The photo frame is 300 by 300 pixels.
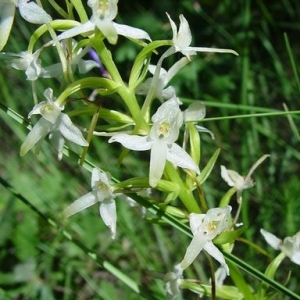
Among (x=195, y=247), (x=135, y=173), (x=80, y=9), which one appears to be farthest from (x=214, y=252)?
(x=135, y=173)

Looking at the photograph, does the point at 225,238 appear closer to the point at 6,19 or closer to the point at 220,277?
the point at 220,277

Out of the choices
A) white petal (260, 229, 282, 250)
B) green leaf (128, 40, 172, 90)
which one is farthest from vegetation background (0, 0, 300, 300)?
green leaf (128, 40, 172, 90)

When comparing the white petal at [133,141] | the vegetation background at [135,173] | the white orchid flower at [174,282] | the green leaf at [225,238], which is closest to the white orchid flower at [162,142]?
the white petal at [133,141]

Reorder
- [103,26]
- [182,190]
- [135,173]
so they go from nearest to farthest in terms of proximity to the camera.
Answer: [103,26] < [182,190] < [135,173]

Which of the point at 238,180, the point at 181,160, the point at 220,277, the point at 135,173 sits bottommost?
the point at 135,173

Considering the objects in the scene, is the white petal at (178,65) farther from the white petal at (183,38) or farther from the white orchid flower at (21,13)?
the white orchid flower at (21,13)

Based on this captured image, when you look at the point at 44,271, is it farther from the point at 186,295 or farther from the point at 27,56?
the point at 27,56
